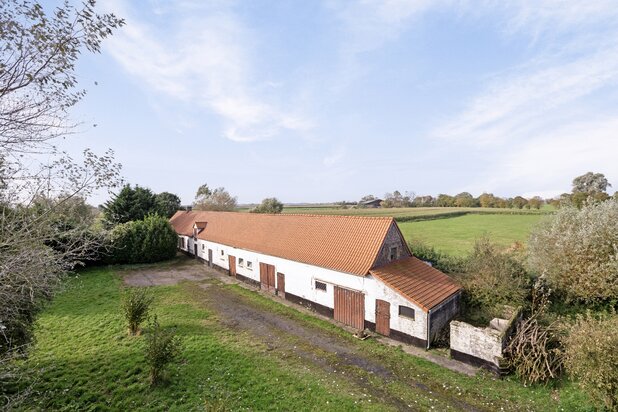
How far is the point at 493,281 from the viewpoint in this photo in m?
15.7

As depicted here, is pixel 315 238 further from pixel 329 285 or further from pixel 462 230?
pixel 462 230

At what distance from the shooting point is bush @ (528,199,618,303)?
14945 mm

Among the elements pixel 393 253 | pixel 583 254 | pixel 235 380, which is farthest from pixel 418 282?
pixel 235 380

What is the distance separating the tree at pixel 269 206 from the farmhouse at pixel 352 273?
42743 millimetres

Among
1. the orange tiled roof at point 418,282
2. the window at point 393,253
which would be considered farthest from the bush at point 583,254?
the window at point 393,253

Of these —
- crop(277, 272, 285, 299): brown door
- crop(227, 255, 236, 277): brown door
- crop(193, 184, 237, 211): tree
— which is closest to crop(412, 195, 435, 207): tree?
crop(193, 184, 237, 211): tree

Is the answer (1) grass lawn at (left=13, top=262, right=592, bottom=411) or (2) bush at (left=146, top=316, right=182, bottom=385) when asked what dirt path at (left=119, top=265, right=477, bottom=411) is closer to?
(1) grass lawn at (left=13, top=262, right=592, bottom=411)

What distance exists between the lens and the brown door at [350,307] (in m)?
15.3

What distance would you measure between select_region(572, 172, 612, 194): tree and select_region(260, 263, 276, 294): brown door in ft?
281

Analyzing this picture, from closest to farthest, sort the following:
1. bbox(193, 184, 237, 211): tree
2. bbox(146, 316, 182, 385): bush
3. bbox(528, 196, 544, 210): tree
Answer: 1. bbox(146, 316, 182, 385): bush
2. bbox(193, 184, 237, 211): tree
3. bbox(528, 196, 544, 210): tree

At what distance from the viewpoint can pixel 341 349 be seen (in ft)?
43.4

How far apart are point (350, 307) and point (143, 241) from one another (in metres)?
26.8

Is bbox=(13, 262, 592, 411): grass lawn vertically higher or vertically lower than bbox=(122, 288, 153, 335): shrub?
lower

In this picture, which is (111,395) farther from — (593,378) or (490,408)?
(593,378)
